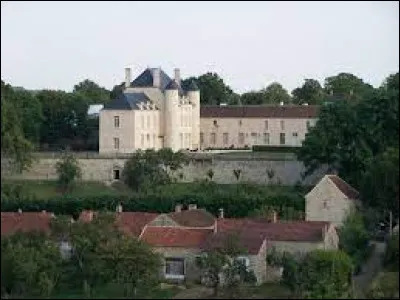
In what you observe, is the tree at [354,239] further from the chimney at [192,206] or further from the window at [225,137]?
the window at [225,137]

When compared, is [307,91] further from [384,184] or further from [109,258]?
[109,258]

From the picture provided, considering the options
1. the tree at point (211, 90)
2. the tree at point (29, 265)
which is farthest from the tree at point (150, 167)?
the tree at point (211, 90)

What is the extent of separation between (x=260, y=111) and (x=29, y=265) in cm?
3772

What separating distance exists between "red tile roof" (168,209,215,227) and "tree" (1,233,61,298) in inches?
253

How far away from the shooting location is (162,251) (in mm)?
33688

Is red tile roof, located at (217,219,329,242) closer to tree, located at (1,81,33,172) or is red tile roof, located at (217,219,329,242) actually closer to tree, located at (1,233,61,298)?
tree, located at (1,233,61,298)

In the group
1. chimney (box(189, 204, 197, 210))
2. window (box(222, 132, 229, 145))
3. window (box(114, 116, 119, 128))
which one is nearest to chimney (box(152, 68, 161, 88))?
window (box(114, 116, 119, 128))

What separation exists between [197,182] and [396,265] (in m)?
21.0

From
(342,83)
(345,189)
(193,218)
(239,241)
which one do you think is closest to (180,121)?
(345,189)

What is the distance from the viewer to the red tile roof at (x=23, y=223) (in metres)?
28.8

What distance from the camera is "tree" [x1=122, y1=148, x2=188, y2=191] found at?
50562mm

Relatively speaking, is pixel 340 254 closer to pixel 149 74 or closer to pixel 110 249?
pixel 110 249

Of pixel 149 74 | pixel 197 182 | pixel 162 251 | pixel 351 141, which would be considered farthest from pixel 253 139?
pixel 162 251

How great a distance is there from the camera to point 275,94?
84.4m
